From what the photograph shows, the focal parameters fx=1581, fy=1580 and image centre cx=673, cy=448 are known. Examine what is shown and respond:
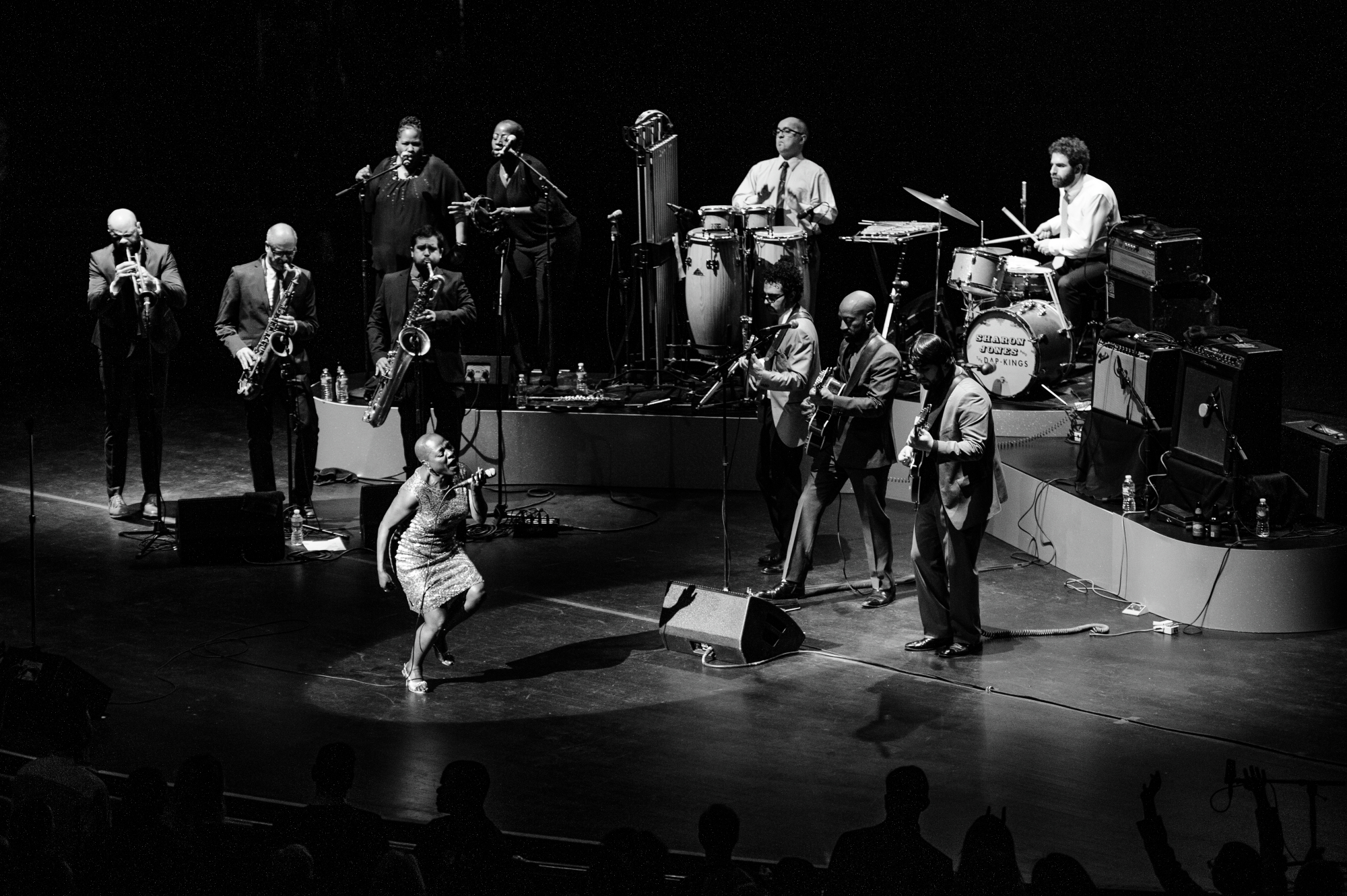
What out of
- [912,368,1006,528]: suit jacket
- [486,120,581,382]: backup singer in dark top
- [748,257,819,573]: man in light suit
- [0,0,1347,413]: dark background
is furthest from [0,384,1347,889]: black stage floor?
[0,0,1347,413]: dark background

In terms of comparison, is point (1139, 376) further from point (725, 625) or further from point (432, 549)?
point (432, 549)

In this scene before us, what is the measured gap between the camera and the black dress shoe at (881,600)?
29.4ft

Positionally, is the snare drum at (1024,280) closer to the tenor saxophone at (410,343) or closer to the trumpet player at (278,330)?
the tenor saxophone at (410,343)

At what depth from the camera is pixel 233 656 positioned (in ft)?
26.9

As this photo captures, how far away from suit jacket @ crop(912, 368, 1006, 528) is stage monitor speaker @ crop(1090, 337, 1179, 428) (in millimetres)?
1763

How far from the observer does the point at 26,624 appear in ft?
28.1

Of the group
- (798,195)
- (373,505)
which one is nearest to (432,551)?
(373,505)

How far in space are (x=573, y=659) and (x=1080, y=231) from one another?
520 cm

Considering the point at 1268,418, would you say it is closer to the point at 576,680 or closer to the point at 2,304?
the point at 576,680

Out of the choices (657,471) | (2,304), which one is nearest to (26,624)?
(657,471)

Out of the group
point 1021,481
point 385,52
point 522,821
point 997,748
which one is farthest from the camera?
point 385,52

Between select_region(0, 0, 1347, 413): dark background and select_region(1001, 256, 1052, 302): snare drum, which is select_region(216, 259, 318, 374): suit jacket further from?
select_region(1001, 256, 1052, 302): snare drum

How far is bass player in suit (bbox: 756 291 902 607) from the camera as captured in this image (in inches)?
342

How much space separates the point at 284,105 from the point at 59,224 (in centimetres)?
265
